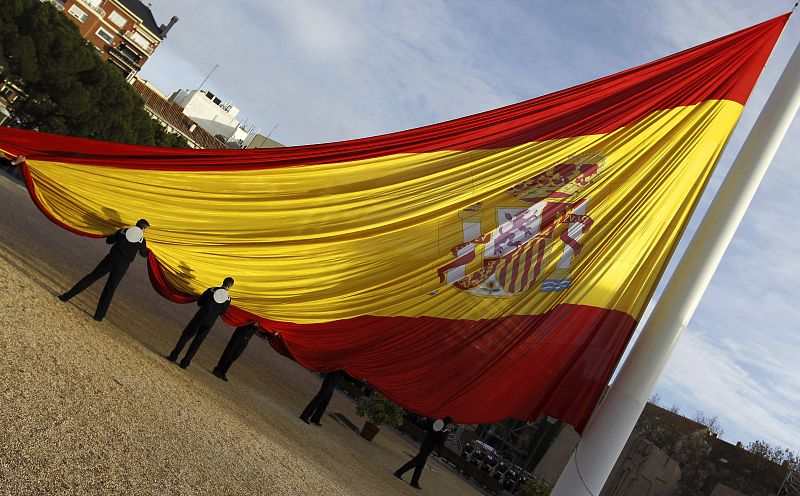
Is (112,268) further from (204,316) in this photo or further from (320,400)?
(320,400)

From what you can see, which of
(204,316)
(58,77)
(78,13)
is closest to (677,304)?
(204,316)

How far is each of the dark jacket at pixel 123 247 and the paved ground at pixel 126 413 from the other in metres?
1.03

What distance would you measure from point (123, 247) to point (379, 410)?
9.04m

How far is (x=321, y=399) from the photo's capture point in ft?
47.3

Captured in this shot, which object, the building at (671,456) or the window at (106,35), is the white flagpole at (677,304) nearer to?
the building at (671,456)

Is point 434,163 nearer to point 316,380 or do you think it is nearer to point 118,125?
point 316,380

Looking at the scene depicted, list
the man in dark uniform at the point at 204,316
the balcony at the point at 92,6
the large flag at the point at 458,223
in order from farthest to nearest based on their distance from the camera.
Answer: the balcony at the point at 92,6 → the man in dark uniform at the point at 204,316 → the large flag at the point at 458,223

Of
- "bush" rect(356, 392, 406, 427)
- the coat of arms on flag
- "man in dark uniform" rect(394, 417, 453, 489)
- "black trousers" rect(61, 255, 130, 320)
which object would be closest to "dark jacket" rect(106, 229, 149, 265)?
"black trousers" rect(61, 255, 130, 320)

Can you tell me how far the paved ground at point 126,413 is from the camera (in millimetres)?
5852

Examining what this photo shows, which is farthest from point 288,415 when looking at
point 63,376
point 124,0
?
point 124,0

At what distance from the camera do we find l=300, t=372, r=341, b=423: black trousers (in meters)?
14.1

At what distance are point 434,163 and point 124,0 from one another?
86.2 metres

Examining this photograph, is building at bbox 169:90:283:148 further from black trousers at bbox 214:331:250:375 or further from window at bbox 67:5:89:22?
black trousers at bbox 214:331:250:375

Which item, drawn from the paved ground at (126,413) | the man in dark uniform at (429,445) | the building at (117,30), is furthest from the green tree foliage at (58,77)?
the man in dark uniform at (429,445)
